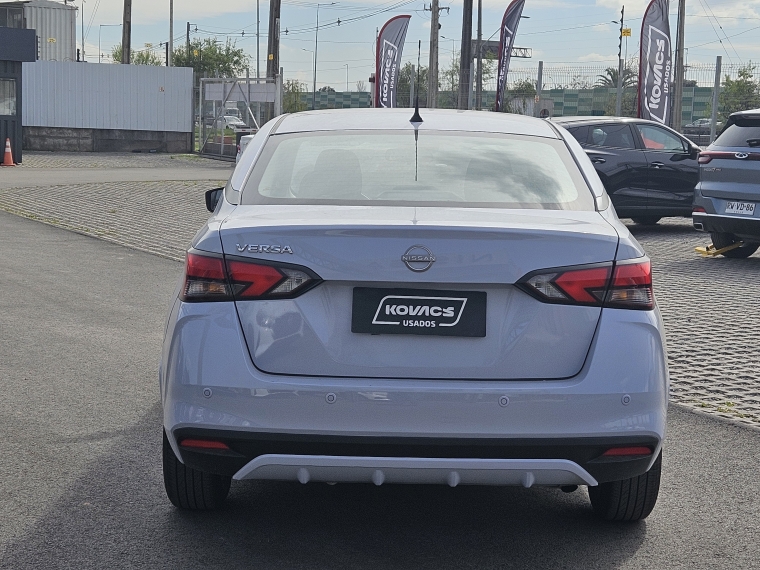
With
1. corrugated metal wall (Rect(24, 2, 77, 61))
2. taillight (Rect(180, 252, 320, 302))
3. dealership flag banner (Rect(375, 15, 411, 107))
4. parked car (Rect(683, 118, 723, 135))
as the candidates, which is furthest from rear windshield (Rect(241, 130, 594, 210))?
corrugated metal wall (Rect(24, 2, 77, 61))

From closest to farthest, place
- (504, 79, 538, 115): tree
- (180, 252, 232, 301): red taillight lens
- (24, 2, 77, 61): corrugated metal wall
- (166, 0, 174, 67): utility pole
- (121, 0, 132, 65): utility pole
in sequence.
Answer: (180, 252, 232, 301): red taillight lens → (504, 79, 538, 115): tree → (121, 0, 132, 65): utility pole → (24, 2, 77, 61): corrugated metal wall → (166, 0, 174, 67): utility pole

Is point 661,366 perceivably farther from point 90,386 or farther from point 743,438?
point 90,386

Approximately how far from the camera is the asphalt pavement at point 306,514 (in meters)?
3.87

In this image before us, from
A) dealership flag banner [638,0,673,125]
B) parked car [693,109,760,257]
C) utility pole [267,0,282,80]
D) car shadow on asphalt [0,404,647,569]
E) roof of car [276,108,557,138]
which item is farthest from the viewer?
utility pole [267,0,282,80]

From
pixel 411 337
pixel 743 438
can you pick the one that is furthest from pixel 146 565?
pixel 743 438

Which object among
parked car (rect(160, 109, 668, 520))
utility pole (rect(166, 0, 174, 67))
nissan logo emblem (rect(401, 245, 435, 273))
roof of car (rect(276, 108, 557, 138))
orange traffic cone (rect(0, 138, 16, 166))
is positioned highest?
utility pole (rect(166, 0, 174, 67))

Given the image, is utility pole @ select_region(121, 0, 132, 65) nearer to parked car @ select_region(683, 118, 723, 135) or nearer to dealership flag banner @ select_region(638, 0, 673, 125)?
parked car @ select_region(683, 118, 723, 135)

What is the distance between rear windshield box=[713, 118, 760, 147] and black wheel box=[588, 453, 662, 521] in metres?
9.21

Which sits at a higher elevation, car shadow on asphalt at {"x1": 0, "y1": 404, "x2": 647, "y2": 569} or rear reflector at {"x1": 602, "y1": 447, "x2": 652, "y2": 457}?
rear reflector at {"x1": 602, "y1": 447, "x2": 652, "y2": 457}

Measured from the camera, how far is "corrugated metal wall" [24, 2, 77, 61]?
2186 inches

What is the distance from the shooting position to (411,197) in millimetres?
4016

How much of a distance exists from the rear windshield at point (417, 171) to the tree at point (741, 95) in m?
26.2

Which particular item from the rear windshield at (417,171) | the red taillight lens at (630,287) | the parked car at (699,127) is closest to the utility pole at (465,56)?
the parked car at (699,127)

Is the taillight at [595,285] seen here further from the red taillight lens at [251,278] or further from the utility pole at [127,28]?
the utility pole at [127,28]
